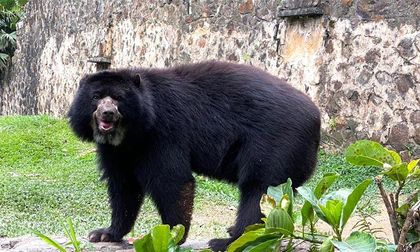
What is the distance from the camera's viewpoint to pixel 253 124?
5184 mm

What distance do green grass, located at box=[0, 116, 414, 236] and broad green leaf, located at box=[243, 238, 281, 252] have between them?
10.9ft

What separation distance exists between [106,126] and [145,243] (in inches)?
51.7

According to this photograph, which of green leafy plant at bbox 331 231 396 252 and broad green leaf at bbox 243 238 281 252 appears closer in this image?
green leafy plant at bbox 331 231 396 252

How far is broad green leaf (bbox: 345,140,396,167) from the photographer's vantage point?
3652mm

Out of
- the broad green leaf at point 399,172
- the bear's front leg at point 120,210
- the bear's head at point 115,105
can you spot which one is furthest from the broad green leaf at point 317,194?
the bear's front leg at point 120,210

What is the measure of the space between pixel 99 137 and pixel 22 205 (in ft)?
11.6

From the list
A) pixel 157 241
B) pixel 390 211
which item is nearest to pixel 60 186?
pixel 157 241

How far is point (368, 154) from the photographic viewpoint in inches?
145

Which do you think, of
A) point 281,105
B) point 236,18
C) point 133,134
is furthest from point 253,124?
point 236,18

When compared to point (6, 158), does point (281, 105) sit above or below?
above

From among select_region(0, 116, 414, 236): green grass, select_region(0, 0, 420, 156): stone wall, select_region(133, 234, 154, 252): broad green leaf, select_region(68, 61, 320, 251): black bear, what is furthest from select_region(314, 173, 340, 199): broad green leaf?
select_region(0, 0, 420, 156): stone wall

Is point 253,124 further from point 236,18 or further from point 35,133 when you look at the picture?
point 35,133

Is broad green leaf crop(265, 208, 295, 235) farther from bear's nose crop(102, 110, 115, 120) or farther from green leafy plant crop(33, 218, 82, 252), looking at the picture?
bear's nose crop(102, 110, 115, 120)

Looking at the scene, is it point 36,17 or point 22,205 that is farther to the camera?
point 36,17
